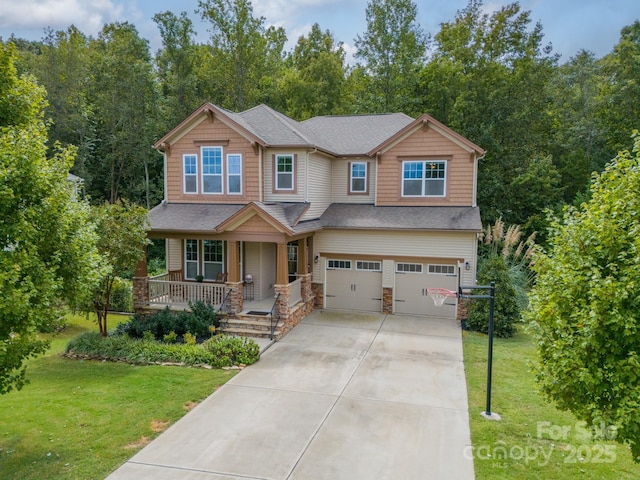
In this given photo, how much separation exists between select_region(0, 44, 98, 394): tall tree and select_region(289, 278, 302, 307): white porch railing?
804 centimetres

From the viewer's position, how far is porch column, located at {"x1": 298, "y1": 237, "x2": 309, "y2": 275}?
1641 centimetres

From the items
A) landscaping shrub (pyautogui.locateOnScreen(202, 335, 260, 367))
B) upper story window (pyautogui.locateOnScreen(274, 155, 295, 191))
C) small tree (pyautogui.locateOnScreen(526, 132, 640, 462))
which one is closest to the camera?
small tree (pyautogui.locateOnScreen(526, 132, 640, 462))

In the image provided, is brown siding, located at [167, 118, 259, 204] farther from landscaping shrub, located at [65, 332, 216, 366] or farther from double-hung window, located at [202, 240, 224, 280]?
landscaping shrub, located at [65, 332, 216, 366]

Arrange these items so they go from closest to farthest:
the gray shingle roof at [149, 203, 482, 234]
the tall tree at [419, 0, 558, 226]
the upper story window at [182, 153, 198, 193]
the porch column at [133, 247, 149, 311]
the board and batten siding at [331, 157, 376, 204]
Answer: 1. the gray shingle roof at [149, 203, 482, 234]
2. the porch column at [133, 247, 149, 311]
3. the upper story window at [182, 153, 198, 193]
4. the board and batten siding at [331, 157, 376, 204]
5. the tall tree at [419, 0, 558, 226]

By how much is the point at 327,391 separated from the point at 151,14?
2656 cm

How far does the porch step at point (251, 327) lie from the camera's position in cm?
1410

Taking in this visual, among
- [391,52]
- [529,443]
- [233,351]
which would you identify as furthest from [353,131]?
[529,443]

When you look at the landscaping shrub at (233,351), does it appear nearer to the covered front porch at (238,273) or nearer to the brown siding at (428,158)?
the covered front porch at (238,273)

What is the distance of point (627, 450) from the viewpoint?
7.61 m

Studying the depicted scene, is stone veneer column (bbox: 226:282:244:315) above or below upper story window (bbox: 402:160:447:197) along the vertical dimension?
→ below

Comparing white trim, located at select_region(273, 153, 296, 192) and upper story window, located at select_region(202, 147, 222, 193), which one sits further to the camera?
upper story window, located at select_region(202, 147, 222, 193)

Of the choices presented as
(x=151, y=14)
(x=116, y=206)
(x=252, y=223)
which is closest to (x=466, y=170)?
(x=252, y=223)

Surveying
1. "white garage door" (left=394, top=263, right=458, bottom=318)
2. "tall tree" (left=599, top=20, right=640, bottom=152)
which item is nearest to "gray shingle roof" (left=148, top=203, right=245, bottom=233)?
"white garage door" (left=394, top=263, right=458, bottom=318)

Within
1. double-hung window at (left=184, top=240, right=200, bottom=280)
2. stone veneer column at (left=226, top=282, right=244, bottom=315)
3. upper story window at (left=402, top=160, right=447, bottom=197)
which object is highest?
upper story window at (left=402, top=160, right=447, bottom=197)
